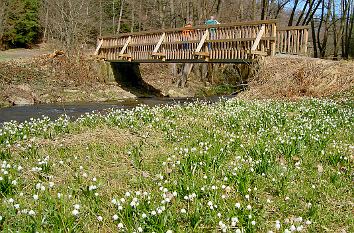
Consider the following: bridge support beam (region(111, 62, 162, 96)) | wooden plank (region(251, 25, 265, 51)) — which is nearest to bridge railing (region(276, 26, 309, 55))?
wooden plank (region(251, 25, 265, 51))

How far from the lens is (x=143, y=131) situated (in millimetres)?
7375

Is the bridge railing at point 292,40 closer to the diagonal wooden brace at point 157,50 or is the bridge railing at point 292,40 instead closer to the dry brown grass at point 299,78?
the dry brown grass at point 299,78

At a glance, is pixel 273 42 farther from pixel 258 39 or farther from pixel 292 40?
pixel 292 40

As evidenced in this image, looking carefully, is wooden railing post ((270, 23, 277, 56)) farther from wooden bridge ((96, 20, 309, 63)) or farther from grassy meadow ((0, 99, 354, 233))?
grassy meadow ((0, 99, 354, 233))

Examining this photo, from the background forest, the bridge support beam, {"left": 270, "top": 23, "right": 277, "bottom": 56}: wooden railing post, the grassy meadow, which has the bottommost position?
the grassy meadow

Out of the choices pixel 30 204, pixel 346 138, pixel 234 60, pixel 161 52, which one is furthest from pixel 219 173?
pixel 161 52

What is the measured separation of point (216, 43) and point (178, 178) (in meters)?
14.8

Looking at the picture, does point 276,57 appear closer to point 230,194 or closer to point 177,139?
point 177,139

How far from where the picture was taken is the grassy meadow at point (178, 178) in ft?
11.8

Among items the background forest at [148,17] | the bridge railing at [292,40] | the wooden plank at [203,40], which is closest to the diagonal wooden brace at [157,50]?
the wooden plank at [203,40]

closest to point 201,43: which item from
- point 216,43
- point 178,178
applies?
point 216,43

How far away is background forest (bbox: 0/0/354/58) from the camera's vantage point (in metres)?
33.1

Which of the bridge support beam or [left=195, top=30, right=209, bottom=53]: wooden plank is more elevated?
[left=195, top=30, right=209, bottom=53]: wooden plank

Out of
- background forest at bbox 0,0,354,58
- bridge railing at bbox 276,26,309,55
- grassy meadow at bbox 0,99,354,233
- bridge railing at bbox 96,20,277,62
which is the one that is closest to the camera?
grassy meadow at bbox 0,99,354,233
